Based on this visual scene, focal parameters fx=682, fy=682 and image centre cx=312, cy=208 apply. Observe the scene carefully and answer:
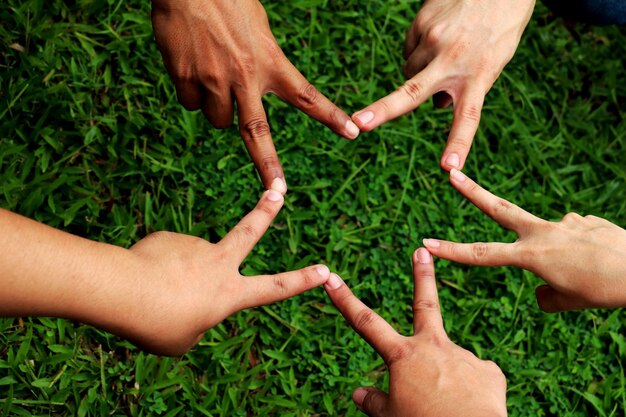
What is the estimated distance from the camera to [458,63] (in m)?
2.62

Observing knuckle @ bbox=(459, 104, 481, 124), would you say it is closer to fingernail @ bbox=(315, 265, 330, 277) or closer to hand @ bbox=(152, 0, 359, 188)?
hand @ bbox=(152, 0, 359, 188)

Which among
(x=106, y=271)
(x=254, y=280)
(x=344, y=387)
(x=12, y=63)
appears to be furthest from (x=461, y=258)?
(x=12, y=63)

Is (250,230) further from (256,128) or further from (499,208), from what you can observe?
(499,208)

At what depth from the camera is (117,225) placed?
10.0 ft

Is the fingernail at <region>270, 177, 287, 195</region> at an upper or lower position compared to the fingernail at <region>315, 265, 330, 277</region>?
upper

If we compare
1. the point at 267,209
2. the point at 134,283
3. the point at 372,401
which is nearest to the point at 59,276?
the point at 134,283

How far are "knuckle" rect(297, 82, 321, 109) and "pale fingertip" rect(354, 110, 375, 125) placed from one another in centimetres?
17

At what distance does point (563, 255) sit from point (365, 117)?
2.80 ft

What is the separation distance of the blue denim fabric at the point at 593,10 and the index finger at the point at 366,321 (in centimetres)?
182

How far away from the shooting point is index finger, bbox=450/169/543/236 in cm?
245

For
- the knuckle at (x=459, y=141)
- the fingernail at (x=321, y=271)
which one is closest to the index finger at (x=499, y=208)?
the knuckle at (x=459, y=141)

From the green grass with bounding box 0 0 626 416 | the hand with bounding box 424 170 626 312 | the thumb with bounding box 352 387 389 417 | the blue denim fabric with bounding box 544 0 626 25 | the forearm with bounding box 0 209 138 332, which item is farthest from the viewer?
the blue denim fabric with bounding box 544 0 626 25

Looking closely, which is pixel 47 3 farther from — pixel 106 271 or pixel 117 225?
pixel 106 271

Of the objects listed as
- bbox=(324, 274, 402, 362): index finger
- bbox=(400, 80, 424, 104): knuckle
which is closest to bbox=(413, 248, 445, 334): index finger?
bbox=(324, 274, 402, 362): index finger
